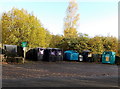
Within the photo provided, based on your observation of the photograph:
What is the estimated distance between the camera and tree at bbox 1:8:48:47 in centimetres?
2247

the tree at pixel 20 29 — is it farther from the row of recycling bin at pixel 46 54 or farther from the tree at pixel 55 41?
the tree at pixel 55 41

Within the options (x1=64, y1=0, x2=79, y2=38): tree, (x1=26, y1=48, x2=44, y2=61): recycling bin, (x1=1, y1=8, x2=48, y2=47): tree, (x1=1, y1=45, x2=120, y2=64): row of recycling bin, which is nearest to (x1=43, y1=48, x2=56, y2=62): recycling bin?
(x1=1, y1=45, x2=120, y2=64): row of recycling bin

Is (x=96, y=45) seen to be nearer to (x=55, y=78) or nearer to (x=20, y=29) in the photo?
(x=20, y=29)

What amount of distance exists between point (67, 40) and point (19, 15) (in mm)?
8458

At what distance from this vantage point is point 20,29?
2289cm

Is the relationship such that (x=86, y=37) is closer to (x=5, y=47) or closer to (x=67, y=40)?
(x=67, y=40)

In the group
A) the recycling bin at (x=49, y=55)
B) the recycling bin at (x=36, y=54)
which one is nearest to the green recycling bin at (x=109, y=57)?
the recycling bin at (x=49, y=55)

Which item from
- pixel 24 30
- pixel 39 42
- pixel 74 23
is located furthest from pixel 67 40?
pixel 74 23

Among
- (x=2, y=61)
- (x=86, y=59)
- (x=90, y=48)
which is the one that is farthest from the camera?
(x=90, y=48)

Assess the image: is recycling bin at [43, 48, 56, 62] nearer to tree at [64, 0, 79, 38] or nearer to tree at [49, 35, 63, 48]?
tree at [49, 35, 63, 48]

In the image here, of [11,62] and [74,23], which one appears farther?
[74,23]

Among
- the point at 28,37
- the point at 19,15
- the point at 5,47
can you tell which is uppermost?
the point at 19,15

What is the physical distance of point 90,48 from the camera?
85.6ft

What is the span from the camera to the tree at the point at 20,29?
2247 centimetres
